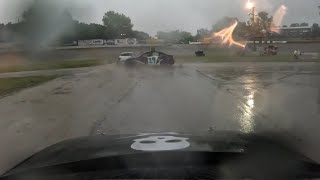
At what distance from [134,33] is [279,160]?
2.54 m

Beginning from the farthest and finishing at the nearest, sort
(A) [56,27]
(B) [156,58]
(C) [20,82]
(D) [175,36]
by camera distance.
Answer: (C) [20,82], (B) [156,58], (D) [175,36], (A) [56,27]

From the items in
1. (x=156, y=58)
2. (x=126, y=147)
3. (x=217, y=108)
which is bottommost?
(x=217, y=108)

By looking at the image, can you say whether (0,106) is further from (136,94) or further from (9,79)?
(9,79)

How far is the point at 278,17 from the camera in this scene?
16.5 ft

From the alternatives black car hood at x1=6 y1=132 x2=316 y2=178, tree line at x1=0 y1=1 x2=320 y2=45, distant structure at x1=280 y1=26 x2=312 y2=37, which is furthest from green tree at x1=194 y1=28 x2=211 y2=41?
black car hood at x1=6 y1=132 x2=316 y2=178

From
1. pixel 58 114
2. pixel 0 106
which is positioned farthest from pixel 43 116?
pixel 0 106

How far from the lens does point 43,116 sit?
9.41 metres

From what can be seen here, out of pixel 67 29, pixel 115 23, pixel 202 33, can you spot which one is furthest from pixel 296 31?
pixel 67 29

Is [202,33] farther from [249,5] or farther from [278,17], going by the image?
[278,17]

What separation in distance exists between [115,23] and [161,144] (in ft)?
6.40

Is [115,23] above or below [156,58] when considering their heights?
above

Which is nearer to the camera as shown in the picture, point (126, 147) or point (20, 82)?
point (126, 147)

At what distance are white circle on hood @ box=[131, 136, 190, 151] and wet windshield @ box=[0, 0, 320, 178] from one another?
0.03 metres

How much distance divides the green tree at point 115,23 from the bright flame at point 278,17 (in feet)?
5.08
